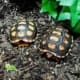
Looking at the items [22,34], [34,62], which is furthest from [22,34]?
[34,62]

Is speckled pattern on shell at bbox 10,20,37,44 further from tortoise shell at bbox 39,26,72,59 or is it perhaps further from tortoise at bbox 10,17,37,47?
tortoise shell at bbox 39,26,72,59

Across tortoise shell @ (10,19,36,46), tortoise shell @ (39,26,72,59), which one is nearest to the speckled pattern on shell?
tortoise shell @ (10,19,36,46)

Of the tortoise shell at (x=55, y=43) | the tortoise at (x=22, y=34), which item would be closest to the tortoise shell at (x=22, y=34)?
the tortoise at (x=22, y=34)

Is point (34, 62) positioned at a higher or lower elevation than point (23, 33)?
lower

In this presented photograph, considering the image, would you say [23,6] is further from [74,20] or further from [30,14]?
[74,20]

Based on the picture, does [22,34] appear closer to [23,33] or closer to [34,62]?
[23,33]

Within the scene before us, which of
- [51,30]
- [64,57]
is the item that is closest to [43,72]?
[64,57]
